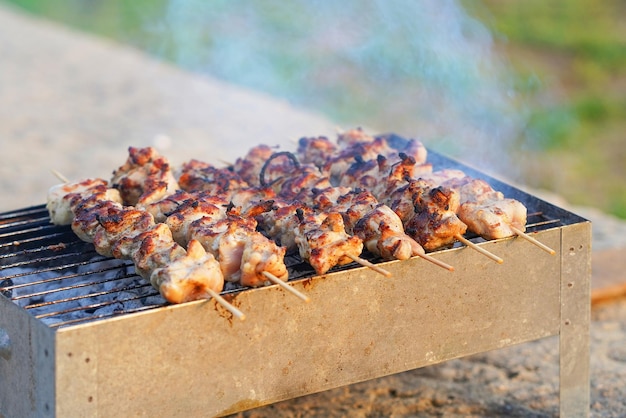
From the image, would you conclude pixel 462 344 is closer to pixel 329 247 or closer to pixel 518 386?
pixel 329 247

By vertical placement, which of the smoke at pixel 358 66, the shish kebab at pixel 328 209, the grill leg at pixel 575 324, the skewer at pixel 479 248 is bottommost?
the grill leg at pixel 575 324

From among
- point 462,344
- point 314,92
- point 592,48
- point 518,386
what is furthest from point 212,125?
point 592,48

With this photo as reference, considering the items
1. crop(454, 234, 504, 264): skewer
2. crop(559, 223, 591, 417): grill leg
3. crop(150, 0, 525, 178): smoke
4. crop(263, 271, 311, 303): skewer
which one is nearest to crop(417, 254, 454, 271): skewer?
crop(454, 234, 504, 264): skewer

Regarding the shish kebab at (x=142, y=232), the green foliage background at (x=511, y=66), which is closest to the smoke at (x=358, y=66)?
the green foliage background at (x=511, y=66)

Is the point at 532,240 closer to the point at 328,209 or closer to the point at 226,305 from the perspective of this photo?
the point at 328,209

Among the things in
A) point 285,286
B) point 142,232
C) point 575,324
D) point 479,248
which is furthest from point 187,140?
point 285,286

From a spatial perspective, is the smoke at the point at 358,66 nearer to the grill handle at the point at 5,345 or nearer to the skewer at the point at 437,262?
the skewer at the point at 437,262
